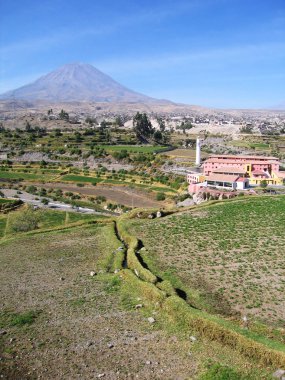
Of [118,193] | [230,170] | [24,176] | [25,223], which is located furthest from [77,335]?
[24,176]

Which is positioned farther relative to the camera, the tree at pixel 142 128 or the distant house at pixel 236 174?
the tree at pixel 142 128

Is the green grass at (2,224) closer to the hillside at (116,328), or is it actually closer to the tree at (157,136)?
the hillside at (116,328)

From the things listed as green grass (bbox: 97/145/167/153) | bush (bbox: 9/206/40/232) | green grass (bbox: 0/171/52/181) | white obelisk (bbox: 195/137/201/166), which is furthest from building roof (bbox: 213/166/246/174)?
green grass (bbox: 0/171/52/181)

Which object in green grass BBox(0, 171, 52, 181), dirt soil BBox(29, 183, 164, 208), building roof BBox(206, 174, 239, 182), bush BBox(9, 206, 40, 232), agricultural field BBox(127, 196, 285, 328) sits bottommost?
dirt soil BBox(29, 183, 164, 208)

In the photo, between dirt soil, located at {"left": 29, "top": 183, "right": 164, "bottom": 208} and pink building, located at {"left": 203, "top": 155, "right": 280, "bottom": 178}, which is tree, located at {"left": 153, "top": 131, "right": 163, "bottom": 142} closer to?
dirt soil, located at {"left": 29, "top": 183, "right": 164, "bottom": 208}

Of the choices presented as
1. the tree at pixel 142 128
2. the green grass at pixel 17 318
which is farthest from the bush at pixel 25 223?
the tree at pixel 142 128

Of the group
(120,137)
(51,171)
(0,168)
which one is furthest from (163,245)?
(120,137)
